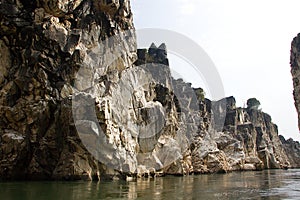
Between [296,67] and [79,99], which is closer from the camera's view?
[79,99]

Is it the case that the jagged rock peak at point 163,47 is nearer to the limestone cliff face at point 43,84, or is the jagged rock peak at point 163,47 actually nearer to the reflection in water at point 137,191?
the limestone cliff face at point 43,84

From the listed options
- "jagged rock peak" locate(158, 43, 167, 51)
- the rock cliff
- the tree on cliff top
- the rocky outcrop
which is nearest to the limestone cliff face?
the rock cliff

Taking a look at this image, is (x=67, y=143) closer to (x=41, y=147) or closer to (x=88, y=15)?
(x=41, y=147)

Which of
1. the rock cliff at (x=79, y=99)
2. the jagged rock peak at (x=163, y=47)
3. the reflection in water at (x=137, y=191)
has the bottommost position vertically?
the reflection in water at (x=137, y=191)

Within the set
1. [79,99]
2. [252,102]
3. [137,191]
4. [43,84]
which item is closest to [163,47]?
[43,84]

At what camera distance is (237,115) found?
9012cm

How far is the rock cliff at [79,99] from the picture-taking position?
27844mm

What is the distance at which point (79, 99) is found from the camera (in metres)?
28.5

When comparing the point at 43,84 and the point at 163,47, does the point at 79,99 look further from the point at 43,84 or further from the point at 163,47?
the point at 163,47

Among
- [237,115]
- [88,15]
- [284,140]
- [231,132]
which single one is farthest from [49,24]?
[284,140]

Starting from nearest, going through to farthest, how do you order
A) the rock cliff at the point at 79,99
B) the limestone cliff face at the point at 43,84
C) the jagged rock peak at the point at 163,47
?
1. the limestone cliff face at the point at 43,84
2. the rock cliff at the point at 79,99
3. the jagged rock peak at the point at 163,47

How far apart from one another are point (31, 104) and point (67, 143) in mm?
5127

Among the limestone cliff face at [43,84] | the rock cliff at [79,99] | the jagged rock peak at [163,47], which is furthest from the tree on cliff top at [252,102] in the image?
the limestone cliff face at [43,84]

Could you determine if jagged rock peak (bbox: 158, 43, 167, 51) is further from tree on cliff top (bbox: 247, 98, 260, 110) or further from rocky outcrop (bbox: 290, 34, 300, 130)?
tree on cliff top (bbox: 247, 98, 260, 110)
